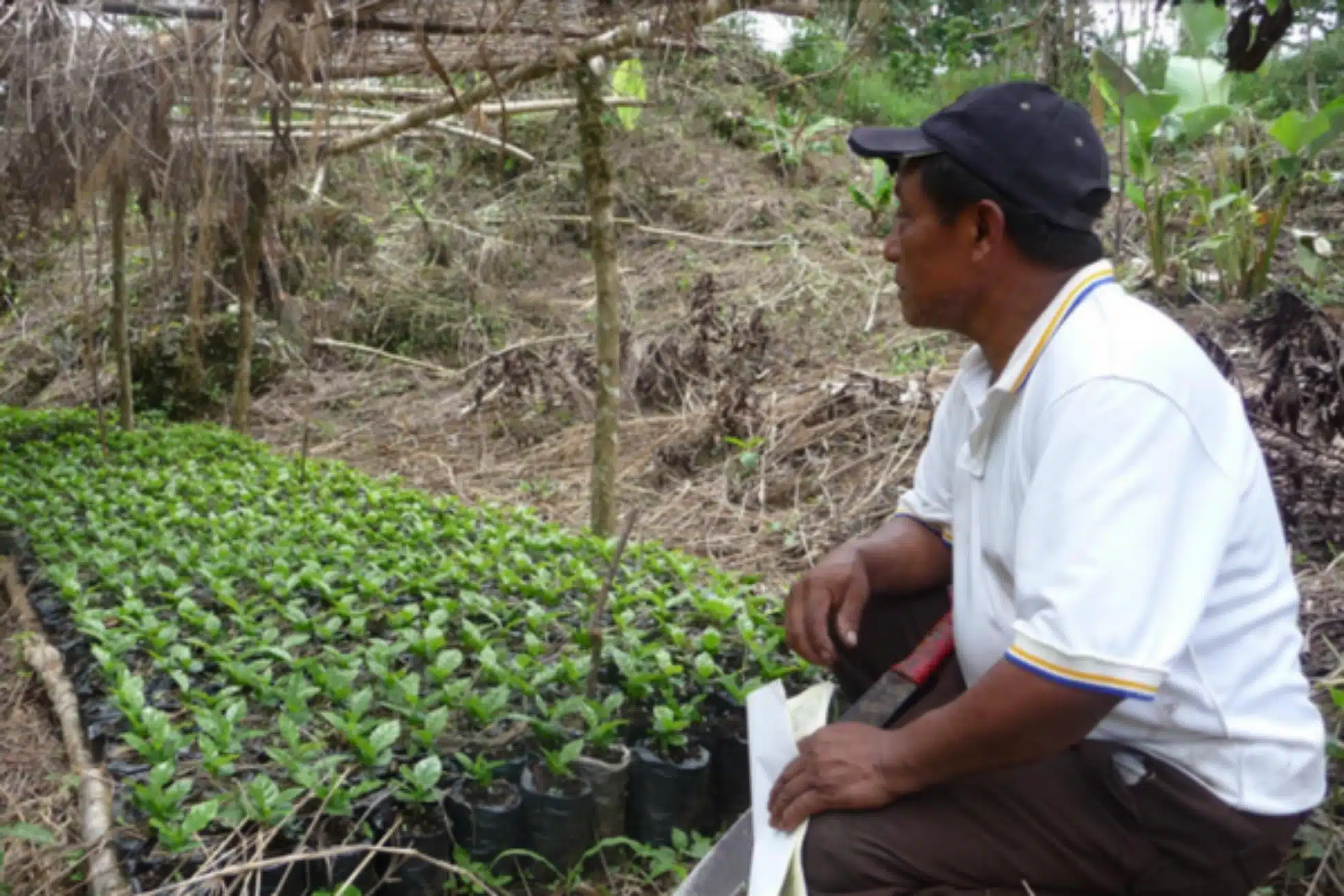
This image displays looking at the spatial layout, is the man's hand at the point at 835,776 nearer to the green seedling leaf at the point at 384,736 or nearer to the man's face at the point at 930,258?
the man's face at the point at 930,258

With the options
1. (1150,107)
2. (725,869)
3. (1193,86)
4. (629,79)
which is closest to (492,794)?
(725,869)

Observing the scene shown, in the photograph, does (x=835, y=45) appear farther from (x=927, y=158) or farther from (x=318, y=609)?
(x=927, y=158)

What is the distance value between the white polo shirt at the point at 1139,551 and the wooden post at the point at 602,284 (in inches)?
118

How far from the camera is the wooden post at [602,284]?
4.75m

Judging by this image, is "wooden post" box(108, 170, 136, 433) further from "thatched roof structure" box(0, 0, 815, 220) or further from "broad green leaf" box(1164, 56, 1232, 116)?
"broad green leaf" box(1164, 56, 1232, 116)

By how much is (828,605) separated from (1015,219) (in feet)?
2.97

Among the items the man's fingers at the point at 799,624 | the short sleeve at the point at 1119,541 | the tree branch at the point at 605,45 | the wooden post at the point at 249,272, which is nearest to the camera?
the short sleeve at the point at 1119,541

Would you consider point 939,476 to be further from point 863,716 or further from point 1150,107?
point 1150,107

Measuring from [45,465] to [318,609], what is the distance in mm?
3436

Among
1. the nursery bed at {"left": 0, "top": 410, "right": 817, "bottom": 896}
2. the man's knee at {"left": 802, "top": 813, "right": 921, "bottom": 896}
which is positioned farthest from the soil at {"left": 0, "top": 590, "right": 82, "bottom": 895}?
the man's knee at {"left": 802, "top": 813, "right": 921, "bottom": 896}

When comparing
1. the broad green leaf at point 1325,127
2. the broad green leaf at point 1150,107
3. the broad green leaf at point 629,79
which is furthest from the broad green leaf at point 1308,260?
the broad green leaf at point 629,79

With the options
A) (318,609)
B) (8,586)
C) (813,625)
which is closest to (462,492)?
(8,586)

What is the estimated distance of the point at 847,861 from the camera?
1826 millimetres

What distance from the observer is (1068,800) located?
186 centimetres
